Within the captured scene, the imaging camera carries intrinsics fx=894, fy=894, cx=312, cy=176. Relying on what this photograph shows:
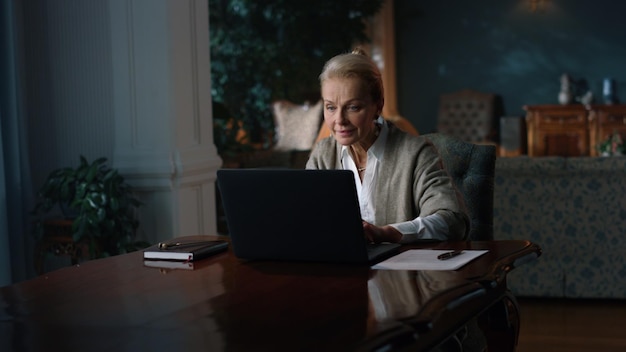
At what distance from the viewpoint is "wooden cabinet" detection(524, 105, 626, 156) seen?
31.8ft

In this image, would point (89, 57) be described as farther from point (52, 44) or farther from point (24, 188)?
point (24, 188)

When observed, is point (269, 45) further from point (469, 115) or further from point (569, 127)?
point (569, 127)

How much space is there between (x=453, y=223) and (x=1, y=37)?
8.25 ft

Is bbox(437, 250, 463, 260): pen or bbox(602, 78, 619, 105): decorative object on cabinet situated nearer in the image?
bbox(437, 250, 463, 260): pen

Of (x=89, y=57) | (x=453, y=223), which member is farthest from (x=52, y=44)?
(x=453, y=223)

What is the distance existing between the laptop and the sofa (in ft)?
9.27

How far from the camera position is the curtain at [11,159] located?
13.1 ft

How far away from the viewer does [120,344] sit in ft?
4.64

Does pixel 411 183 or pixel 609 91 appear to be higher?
pixel 609 91

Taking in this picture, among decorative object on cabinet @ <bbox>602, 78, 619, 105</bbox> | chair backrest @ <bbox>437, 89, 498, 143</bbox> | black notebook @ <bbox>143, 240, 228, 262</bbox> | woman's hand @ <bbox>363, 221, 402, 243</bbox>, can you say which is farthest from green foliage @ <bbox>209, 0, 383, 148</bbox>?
woman's hand @ <bbox>363, 221, 402, 243</bbox>

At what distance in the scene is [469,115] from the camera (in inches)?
408

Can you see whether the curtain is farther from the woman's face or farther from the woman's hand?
the woman's hand

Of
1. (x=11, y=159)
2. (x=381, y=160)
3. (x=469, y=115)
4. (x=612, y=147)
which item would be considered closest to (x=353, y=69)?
(x=381, y=160)

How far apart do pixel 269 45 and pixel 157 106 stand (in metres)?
4.41
